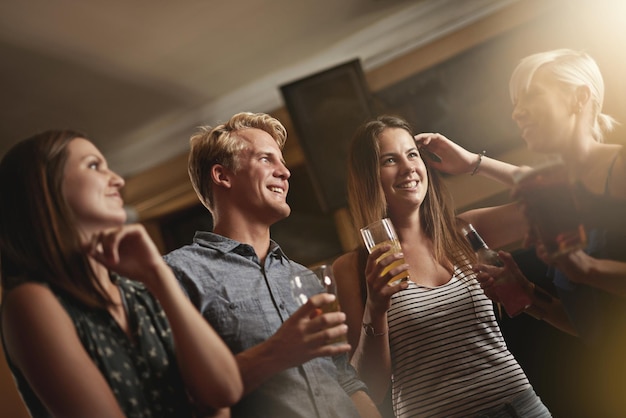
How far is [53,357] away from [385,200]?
63 centimetres

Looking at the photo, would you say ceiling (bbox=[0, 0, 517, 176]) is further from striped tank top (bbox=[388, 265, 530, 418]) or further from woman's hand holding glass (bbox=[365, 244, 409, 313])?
striped tank top (bbox=[388, 265, 530, 418])

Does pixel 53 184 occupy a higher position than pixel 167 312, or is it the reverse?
pixel 53 184

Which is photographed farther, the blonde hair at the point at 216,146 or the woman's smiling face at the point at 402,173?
the woman's smiling face at the point at 402,173

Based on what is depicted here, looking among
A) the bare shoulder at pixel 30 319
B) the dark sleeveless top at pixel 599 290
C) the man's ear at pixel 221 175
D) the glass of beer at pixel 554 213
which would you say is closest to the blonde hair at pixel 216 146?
the man's ear at pixel 221 175

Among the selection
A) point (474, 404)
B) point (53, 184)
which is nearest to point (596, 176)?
point (474, 404)

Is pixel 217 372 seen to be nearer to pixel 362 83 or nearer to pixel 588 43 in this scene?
pixel 362 83

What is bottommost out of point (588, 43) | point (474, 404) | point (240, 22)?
point (474, 404)

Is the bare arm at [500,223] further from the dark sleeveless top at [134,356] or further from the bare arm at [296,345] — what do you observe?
the dark sleeveless top at [134,356]

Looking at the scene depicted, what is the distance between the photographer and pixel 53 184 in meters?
0.78

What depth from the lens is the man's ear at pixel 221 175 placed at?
3.32ft

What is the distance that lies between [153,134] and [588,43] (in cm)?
84

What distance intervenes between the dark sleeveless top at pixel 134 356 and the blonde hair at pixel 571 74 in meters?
0.81

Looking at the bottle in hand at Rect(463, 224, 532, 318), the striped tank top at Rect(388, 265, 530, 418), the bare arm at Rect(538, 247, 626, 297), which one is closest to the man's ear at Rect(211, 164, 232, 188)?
the striped tank top at Rect(388, 265, 530, 418)

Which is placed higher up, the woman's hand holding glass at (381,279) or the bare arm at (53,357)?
the bare arm at (53,357)
